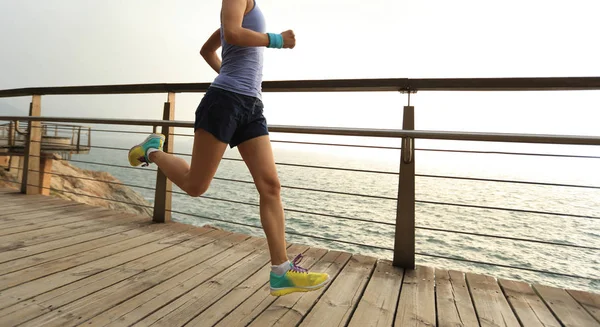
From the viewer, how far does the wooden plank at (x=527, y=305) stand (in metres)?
1.42

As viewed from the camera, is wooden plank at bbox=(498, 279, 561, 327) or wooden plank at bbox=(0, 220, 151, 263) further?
wooden plank at bbox=(0, 220, 151, 263)

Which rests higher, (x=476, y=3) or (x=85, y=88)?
(x=476, y=3)

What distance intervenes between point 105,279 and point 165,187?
47.8 inches

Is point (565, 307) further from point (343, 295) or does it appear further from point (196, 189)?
point (196, 189)

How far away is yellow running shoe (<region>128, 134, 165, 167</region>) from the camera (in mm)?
2027

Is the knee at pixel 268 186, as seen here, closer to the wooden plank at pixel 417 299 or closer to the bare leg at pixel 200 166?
the bare leg at pixel 200 166

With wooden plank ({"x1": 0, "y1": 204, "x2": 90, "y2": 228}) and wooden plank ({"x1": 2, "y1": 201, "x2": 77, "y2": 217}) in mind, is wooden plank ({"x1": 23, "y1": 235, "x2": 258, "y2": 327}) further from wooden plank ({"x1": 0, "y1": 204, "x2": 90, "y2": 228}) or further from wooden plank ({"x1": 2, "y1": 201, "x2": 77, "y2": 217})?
wooden plank ({"x1": 2, "y1": 201, "x2": 77, "y2": 217})

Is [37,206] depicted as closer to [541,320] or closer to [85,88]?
[85,88]

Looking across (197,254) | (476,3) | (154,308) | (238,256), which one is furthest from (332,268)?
(476,3)

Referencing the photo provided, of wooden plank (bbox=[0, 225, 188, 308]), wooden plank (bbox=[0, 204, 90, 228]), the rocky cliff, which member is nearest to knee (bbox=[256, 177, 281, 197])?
wooden plank (bbox=[0, 225, 188, 308])

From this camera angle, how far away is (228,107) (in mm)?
1425

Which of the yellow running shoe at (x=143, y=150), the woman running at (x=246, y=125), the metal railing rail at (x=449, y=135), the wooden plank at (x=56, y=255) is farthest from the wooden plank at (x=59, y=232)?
the metal railing rail at (x=449, y=135)

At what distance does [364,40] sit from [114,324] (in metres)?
28.4

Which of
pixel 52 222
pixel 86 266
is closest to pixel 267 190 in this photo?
pixel 86 266
